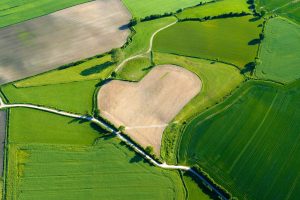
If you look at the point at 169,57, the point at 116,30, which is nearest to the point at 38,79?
the point at 116,30

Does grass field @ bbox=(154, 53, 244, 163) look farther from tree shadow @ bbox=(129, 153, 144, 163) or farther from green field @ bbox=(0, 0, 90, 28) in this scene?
→ green field @ bbox=(0, 0, 90, 28)

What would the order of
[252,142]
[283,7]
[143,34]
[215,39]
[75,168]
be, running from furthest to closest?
[283,7] → [143,34] → [215,39] → [252,142] → [75,168]

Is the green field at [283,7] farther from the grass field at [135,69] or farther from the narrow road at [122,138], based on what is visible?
the narrow road at [122,138]

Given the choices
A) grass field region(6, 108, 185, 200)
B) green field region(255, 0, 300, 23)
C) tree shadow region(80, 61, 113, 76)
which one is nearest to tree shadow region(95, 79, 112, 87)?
tree shadow region(80, 61, 113, 76)

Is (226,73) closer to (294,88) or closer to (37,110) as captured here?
(294,88)

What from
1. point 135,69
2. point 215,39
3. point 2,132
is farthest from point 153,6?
point 2,132

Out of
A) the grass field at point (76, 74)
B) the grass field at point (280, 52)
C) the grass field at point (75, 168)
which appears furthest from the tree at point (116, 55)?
the grass field at point (280, 52)

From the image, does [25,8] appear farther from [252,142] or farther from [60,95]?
[252,142]
